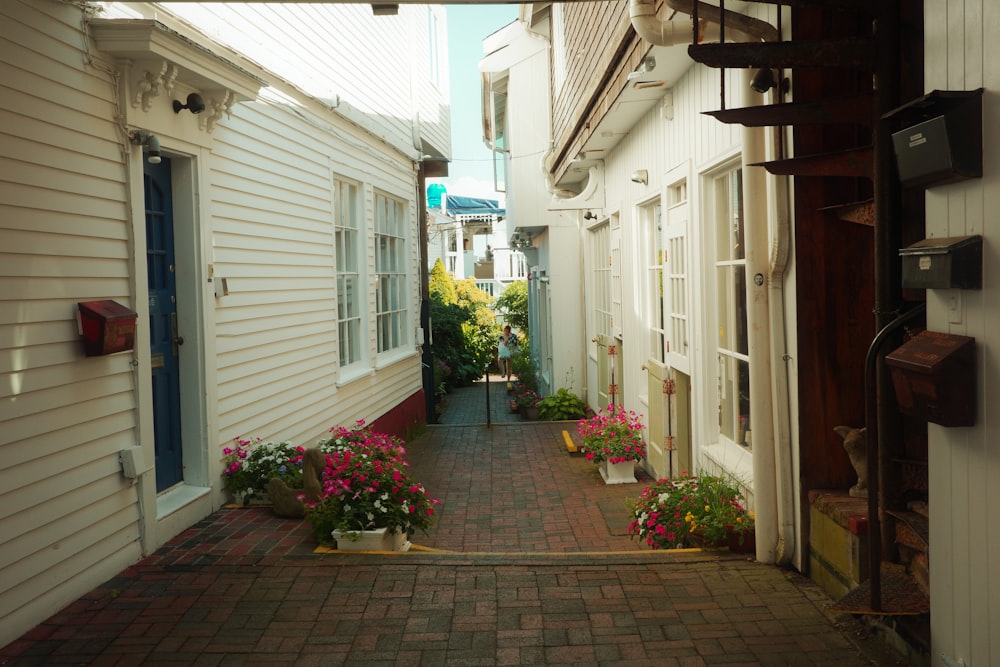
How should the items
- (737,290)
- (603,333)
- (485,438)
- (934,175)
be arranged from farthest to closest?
(603,333) < (485,438) < (737,290) < (934,175)

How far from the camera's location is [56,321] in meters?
4.46

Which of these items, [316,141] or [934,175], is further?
[316,141]

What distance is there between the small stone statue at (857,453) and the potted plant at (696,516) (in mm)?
933

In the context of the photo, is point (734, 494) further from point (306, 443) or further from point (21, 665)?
point (306, 443)

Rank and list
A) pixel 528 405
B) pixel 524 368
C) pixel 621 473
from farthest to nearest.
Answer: pixel 524 368 → pixel 528 405 → pixel 621 473

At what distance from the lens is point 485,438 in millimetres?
11234

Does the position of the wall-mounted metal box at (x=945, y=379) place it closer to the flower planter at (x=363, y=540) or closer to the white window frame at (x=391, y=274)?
the flower planter at (x=363, y=540)

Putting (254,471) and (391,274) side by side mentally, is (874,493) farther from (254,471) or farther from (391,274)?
(391,274)

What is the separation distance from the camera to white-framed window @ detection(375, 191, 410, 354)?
36.9 ft

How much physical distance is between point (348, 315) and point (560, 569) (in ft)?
18.3

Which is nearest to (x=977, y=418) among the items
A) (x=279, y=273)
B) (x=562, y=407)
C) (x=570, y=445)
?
(x=279, y=273)

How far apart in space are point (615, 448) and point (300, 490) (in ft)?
10.2

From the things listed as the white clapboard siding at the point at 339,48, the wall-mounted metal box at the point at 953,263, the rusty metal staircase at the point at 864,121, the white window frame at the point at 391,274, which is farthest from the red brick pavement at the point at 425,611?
the white window frame at the point at 391,274

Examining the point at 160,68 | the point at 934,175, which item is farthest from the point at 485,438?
the point at 934,175
